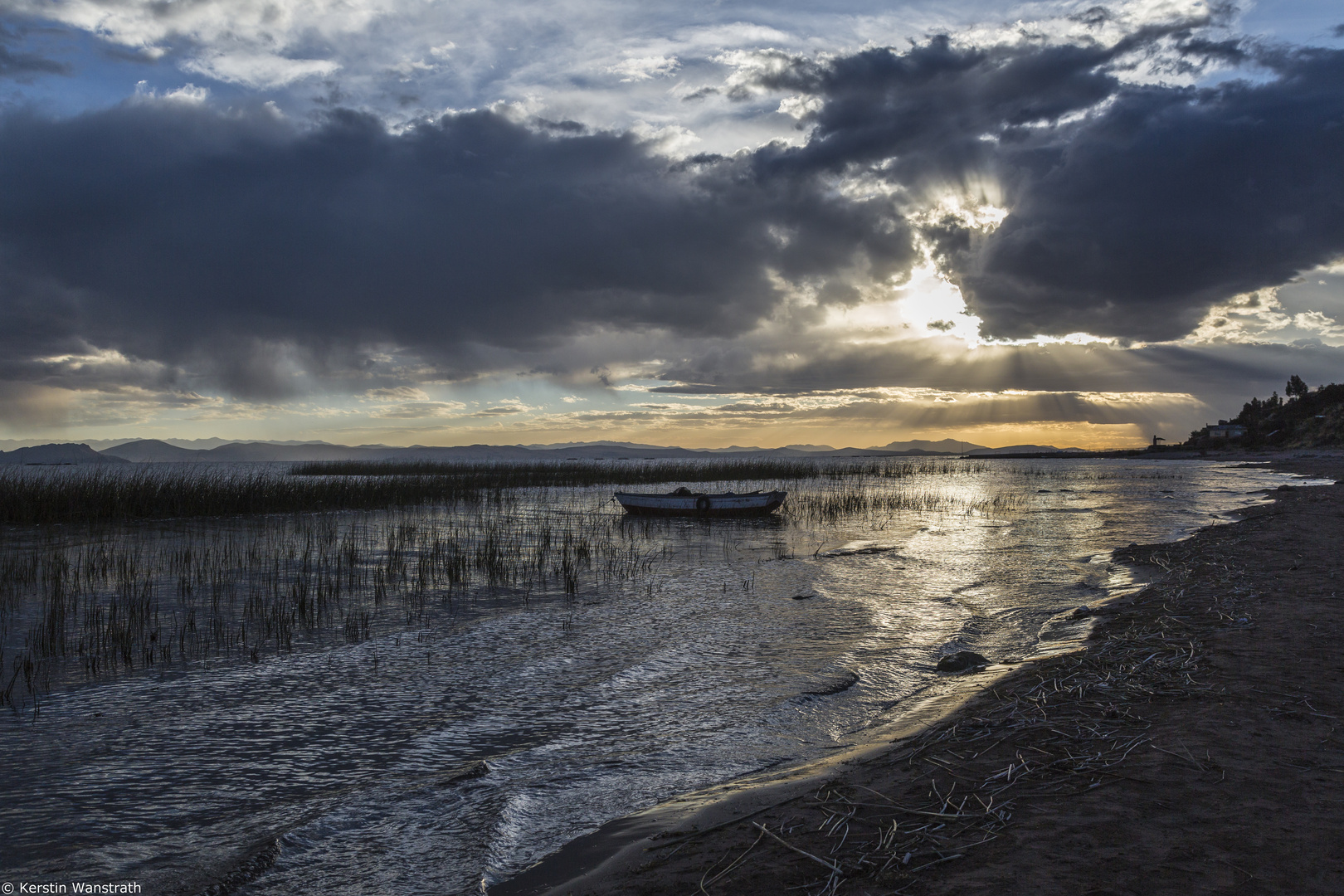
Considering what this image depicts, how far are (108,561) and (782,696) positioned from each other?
15.9 m

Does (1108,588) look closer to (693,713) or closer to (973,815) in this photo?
(693,713)

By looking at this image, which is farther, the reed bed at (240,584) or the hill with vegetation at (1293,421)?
the hill with vegetation at (1293,421)

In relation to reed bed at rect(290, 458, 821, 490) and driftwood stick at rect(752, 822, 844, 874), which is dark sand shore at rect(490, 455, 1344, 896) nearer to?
driftwood stick at rect(752, 822, 844, 874)

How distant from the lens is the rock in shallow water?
8086 millimetres

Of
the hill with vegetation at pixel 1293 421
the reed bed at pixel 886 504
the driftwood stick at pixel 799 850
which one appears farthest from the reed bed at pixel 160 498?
the hill with vegetation at pixel 1293 421

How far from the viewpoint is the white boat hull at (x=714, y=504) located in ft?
95.7

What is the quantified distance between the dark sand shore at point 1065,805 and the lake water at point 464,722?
36.5 inches

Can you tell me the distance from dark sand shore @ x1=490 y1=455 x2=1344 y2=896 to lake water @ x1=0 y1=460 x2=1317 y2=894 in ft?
3.04

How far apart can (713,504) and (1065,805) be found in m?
25.7

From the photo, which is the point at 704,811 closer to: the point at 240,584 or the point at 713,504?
the point at 240,584

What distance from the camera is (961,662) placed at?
321 inches

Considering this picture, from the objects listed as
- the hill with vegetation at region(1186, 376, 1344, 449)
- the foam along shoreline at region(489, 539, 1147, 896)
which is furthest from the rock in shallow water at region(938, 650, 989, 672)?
the hill with vegetation at region(1186, 376, 1344, 449)

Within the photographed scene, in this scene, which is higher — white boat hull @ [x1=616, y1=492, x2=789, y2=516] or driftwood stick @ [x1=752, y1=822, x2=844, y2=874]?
driftwood stick @ [x1=752, y1=822, x2=844, y2=874]

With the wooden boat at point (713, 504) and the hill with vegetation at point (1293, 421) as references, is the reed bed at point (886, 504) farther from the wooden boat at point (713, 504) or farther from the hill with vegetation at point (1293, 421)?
the hill with vegetation at point (1293, 421)
